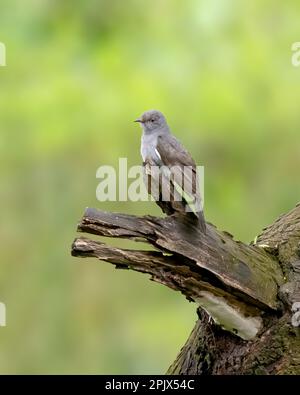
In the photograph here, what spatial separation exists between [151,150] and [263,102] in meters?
2.55

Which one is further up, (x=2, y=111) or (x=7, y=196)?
(x=2, y=111)

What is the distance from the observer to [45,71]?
6.31 meters

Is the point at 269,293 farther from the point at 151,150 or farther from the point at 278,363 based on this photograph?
the point at 151,150

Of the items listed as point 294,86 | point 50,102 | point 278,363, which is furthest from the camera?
point 294,86

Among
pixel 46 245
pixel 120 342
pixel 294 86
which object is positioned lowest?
pixel 120 342

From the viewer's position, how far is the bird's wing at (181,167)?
11.3 ft

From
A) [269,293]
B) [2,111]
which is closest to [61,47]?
[2,111]

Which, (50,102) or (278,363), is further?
(50,102)

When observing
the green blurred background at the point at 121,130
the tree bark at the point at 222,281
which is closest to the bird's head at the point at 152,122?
the tree bark at the point at 222,281
